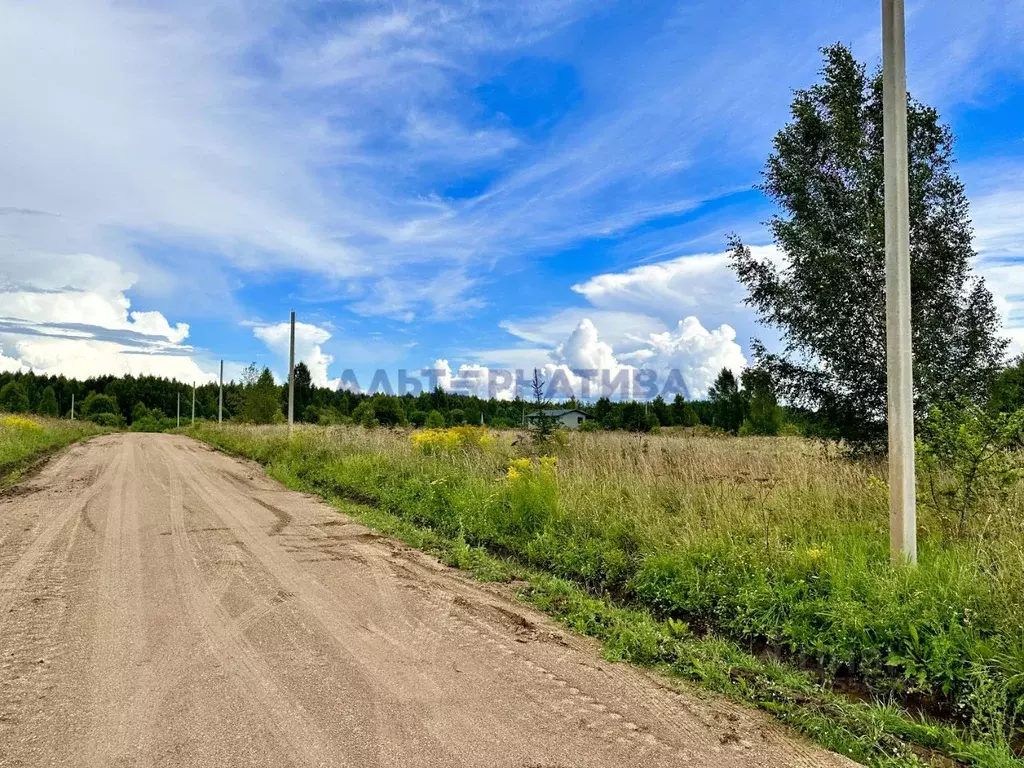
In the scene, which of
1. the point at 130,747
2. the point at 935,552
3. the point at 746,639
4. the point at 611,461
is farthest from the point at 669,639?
the point at 611,461

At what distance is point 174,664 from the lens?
3752 millimetres

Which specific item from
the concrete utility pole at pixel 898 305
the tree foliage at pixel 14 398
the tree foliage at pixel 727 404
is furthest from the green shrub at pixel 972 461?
the tree foliage at pixel 14 398

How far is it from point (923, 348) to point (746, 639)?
752 cm

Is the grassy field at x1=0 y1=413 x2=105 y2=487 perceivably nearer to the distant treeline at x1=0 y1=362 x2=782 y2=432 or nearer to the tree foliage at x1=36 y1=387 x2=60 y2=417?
the distant treeline at x1=0 y1=362 x2=782 y2=432

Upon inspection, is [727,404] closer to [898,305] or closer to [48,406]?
[898,305]

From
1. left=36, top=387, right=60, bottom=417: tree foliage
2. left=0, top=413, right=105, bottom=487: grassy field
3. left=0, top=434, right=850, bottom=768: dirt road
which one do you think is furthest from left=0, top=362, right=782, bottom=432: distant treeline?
left=0, top=413, right=105, bottom=487: grassy field

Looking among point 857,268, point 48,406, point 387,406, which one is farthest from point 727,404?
point 48,406

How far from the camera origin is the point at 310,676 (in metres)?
3.62

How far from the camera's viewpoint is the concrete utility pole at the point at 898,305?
4562 millimetres

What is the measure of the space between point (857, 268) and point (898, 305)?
613cm

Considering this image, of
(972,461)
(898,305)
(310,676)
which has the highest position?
(898,305)

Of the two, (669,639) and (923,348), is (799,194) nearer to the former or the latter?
(923,348)

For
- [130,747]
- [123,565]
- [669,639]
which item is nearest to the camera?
[130,747]

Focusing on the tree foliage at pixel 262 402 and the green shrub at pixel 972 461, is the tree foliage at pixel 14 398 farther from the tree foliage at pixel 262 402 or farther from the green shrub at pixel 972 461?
the green shrub at pixel 972 461
